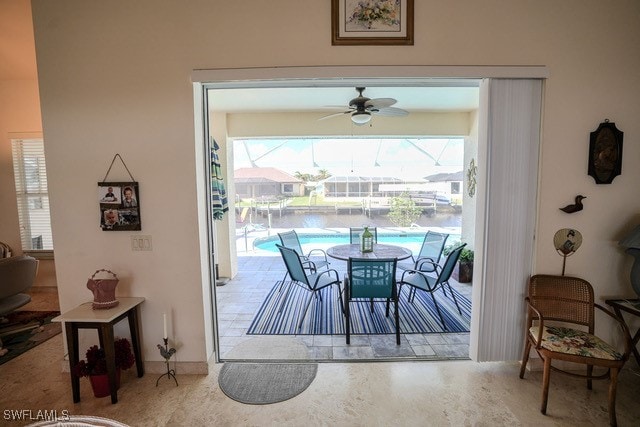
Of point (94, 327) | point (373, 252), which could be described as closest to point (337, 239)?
point (373, 252)

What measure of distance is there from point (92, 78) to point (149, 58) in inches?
17.4

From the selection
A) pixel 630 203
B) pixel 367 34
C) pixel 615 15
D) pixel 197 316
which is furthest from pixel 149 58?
pixel 630 203

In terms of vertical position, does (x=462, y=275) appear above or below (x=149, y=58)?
below

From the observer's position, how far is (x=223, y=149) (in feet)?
14.1

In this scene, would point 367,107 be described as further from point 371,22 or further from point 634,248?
point 634,248

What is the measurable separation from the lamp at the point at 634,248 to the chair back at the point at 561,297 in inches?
11.3

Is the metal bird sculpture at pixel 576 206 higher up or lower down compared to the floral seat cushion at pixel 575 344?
higher up

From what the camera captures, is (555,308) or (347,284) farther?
(347,284)

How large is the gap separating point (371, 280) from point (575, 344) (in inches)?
56.1

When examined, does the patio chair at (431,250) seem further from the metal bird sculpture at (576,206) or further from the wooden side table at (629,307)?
the wooden side table at (629,307)

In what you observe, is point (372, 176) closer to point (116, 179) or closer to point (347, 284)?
point (347, 284)

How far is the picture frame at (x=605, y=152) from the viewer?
197 centimetres

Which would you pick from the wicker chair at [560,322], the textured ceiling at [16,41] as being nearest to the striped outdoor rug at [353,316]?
the wicker chair at [560,322]

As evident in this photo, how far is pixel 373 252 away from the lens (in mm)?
3156
